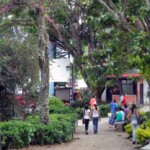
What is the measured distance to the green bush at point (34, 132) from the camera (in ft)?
45.8

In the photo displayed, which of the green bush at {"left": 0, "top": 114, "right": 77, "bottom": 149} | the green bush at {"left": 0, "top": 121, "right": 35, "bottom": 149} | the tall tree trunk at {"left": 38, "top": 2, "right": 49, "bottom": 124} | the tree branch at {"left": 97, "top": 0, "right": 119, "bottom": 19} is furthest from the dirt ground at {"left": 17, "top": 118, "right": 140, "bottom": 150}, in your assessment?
the tree branch at {"left": 97, "top": 0, "right": 119, "bottom": 19}

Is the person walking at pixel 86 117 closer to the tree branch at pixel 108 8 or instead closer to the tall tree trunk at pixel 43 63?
the tall tree trunk at pixel 43 63

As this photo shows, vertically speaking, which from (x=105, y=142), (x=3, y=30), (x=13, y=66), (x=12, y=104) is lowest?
(x=105, y=142)

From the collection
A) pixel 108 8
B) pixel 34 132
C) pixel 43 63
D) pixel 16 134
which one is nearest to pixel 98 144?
pixel 34 132

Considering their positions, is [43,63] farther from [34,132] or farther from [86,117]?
[86,117]

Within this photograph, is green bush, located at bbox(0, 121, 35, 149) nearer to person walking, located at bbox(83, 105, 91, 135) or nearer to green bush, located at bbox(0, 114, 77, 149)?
green bush, located at bbox(0, 114, 77, 149)

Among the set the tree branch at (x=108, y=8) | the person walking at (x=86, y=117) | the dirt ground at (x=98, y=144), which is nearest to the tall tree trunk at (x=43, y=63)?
the dirt ground at (x=98, y=144)

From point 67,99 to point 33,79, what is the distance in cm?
1633

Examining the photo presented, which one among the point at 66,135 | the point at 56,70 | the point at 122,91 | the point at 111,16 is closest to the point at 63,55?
the point at 122,91

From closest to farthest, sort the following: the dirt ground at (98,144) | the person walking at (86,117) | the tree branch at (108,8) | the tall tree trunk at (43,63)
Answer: the tree branch at (108,8), the dirt ground at (98,144), the tall tree trunk at (43,63), the person walking at (86,117)


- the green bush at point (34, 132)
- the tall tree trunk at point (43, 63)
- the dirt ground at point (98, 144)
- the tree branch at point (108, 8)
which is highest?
the tree branch at point (108, 8)

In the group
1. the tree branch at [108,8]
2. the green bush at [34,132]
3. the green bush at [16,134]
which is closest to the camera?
the tree branch at [108,8]

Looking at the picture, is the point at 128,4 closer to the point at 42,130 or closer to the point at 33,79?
the point at 42,130

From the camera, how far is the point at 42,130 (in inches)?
612
